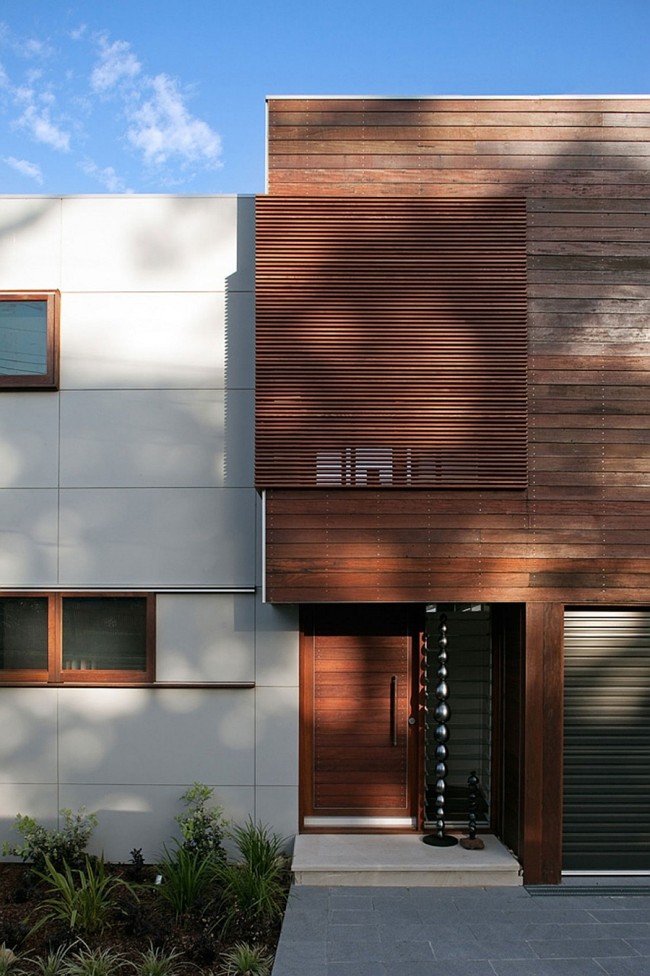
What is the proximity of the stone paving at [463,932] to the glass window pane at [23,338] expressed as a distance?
14.7 feet

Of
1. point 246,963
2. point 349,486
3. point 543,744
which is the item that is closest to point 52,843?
point 246,963

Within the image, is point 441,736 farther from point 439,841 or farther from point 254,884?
point 254,884

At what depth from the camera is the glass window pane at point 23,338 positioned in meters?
6.07

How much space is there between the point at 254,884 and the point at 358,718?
5.29 ft

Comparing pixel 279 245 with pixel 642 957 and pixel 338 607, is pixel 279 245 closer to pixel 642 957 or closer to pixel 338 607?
pixel 338 607

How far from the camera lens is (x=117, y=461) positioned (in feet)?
19.8

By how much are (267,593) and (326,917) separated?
211cm

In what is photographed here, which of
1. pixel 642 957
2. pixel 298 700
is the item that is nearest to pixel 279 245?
pixel 298 700

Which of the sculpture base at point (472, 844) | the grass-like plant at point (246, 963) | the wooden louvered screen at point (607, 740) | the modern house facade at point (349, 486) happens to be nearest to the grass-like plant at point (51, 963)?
the grass-like plant at point (246, 963)

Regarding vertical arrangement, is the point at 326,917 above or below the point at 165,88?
below

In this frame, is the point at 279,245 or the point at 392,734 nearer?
the point at 279,245

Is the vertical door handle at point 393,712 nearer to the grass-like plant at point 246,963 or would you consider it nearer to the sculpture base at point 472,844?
the sculpture base at point 472,844

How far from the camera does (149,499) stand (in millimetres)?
6023

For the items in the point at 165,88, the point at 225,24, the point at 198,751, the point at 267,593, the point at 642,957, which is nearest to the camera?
the point at 642,957
